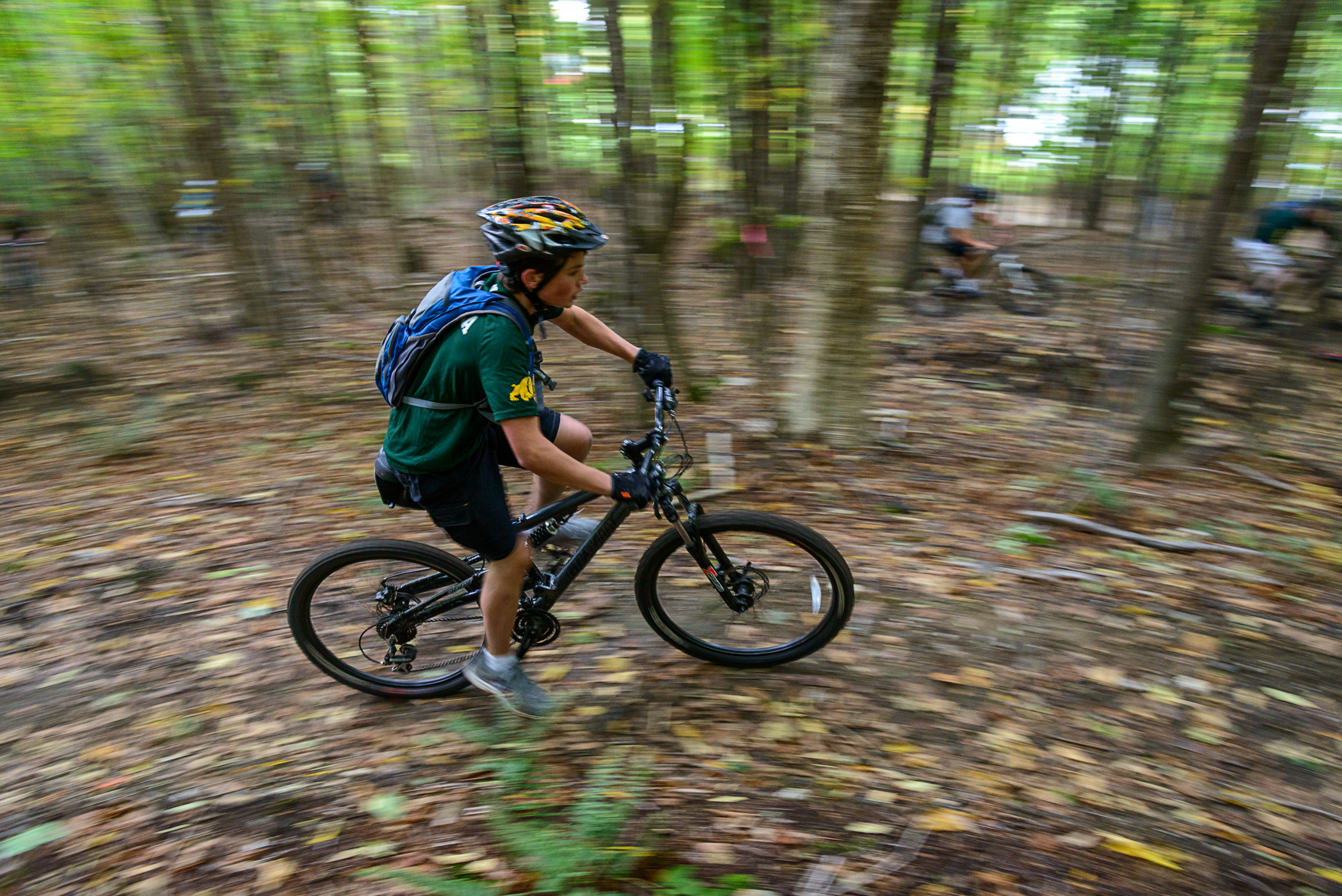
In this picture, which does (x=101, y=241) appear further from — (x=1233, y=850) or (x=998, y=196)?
(x=998, y=196)

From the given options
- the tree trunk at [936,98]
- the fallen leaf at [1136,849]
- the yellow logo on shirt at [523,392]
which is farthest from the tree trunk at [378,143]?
the fallen leaf at [1136,849]

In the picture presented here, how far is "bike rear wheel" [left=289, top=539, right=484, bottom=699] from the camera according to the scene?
3.40 metres

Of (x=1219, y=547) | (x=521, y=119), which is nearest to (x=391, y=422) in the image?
(x=521, y=119)

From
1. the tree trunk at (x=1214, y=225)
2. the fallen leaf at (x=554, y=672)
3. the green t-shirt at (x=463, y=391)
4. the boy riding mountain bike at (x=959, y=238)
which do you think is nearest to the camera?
the green t-shirt at (x=463, y=391)

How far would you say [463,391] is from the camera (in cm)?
298

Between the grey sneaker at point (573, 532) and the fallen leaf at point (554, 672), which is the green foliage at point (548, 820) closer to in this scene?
the fallen leaf at point (554, 672)

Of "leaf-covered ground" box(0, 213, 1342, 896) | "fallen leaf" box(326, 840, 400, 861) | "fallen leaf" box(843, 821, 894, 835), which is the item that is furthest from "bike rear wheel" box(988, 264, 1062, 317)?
"fallen leaf" box(326, 840, 400, 861)

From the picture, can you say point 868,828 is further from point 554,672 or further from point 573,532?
point 573,532

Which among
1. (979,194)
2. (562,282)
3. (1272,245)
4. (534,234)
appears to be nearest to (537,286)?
(562,282)

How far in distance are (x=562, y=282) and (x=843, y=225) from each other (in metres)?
2.80

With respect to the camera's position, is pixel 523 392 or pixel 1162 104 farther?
pixel 1162 104

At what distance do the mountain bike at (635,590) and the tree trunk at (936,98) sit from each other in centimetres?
441

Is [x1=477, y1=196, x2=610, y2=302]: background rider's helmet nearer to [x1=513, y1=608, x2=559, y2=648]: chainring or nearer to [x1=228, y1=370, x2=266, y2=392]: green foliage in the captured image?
[x1=513, y1=608, x2=559, y2=648]: chainring

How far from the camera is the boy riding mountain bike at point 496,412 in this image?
2.85 m
